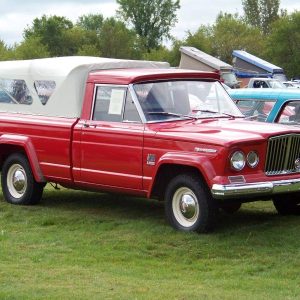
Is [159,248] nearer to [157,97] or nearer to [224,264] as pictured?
[224,264]

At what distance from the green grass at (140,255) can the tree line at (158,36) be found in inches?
1940

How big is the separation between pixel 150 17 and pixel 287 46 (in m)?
36.3

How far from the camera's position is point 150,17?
92.3 m

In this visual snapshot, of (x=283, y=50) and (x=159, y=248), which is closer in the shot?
(x=159, y=248)

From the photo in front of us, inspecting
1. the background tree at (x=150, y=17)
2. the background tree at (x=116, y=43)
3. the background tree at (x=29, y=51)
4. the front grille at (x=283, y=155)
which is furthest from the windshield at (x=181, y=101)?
the background tree at (x=150, y=17)

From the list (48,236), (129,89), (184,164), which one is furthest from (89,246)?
(129,89)

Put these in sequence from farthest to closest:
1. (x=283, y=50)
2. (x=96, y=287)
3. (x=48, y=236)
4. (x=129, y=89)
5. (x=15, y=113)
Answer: (x=283, y=50), (x=15, y=113), (x=129, y=89), (x=48, y=236), (x=96, y=287)

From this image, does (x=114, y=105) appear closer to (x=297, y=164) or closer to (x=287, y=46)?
(x=297, y=164)

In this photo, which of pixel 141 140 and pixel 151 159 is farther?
pixel 141 140

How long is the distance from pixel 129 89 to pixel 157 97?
35cm

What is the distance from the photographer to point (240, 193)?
8.06 meters

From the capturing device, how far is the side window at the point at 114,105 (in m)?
9.30

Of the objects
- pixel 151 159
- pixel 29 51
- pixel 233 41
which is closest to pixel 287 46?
pixel 233 41

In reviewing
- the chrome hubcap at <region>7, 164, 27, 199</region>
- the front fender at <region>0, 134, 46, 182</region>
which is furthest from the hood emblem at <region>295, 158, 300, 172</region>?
the chrome hubcap at <region>7, 164, 27, 199</region>
